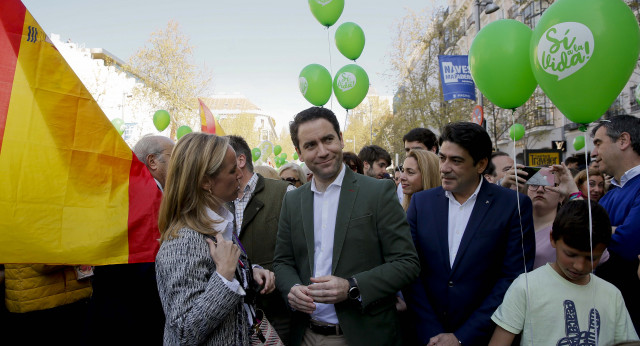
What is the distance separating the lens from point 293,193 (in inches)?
105

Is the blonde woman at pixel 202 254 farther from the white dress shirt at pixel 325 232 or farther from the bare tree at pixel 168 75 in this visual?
the bare tree at pixel 168 75

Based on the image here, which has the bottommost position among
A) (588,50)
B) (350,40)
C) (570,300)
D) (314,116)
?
(570,300)

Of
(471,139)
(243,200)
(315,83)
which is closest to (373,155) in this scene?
(315,83)

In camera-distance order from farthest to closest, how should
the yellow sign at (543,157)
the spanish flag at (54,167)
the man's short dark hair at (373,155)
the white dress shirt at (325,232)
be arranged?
1. the yellow sign at (543,157)
2. the man's short dark hair at (373,155)
3. the white dress shirt at (325,232)
4. the spanish flag at (54,167)

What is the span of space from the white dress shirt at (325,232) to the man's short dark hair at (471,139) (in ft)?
2.45

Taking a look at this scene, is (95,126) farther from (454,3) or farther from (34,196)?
(454,3)

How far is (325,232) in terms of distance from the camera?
2.41 m

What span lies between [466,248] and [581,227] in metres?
0.59

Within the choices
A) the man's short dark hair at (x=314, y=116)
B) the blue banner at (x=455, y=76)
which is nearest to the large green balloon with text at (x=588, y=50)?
the man's short dark hair at (x=314, y=116)

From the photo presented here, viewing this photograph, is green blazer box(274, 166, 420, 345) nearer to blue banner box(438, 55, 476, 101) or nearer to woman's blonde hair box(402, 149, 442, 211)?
woman's blonde hair box(402, 149, 442, 211)

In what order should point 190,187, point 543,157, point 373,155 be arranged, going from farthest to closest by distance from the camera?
point 543,157 → point 373,155 → point 190,187

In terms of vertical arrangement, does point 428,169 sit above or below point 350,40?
below

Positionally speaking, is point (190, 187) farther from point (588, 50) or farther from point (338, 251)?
point (588, 50)

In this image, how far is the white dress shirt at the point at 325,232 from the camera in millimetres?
2350
